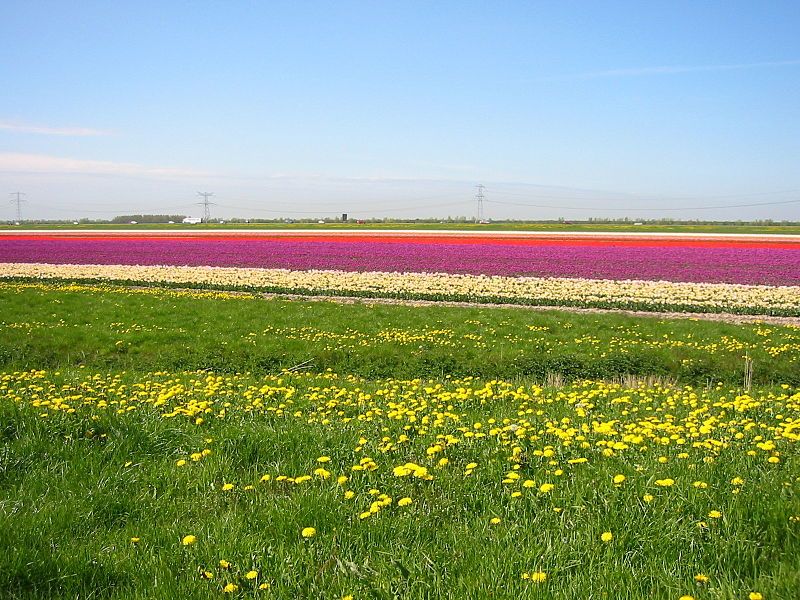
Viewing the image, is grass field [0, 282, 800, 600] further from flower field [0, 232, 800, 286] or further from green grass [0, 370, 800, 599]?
flower field [0, 232, 800, 286]

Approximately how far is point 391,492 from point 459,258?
125 ft

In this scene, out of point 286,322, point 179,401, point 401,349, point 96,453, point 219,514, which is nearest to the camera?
point 219,514

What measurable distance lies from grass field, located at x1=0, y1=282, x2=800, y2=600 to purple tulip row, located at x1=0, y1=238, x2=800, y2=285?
25361 mm

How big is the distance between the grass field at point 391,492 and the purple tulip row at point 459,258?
25361mm

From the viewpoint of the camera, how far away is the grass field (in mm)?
4332

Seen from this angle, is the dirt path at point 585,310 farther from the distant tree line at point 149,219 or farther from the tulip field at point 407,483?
the distant tree line at point 149,219

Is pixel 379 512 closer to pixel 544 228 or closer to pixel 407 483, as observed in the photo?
pixel 407 483

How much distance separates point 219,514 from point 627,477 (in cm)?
339

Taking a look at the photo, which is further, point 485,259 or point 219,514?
point 485,259

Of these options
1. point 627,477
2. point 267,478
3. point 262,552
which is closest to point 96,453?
point 267,478

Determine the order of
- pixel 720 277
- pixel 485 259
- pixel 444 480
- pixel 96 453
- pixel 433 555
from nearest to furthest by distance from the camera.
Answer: pixel 433 555 < pixel 444 480 < pixel 96 453 < pixel 720 277 < pixel 485 259

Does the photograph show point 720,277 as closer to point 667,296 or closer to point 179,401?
point 667,296

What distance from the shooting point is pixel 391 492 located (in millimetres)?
5770

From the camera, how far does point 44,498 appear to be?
5.67 meters
